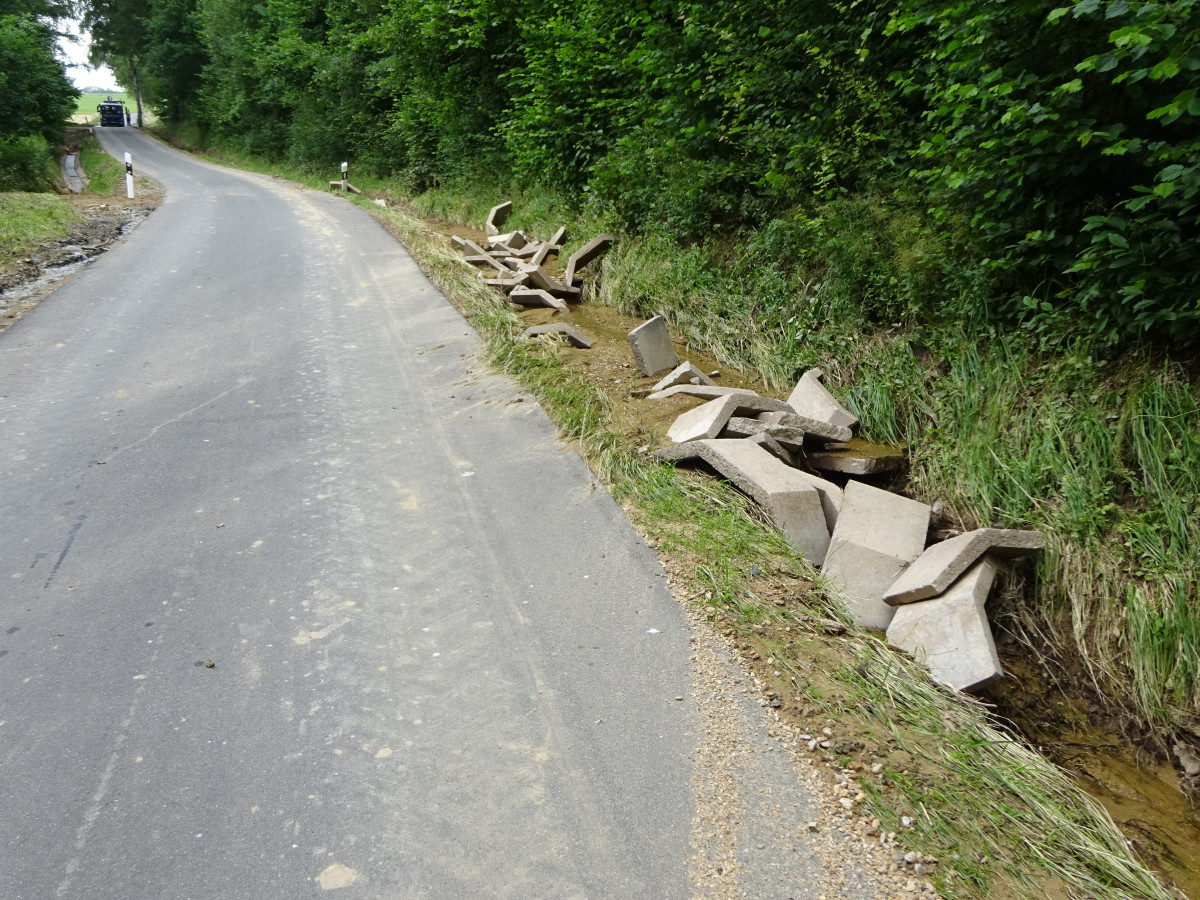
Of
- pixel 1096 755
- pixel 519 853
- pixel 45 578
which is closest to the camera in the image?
pixel 519 853

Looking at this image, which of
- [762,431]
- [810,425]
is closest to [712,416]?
[762,431]

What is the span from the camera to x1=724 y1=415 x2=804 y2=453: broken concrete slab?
5996mm

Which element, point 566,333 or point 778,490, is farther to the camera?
point 566,333

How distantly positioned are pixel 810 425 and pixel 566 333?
148 inches

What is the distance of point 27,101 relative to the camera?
2802cm

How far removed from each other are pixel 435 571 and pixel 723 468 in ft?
6.51

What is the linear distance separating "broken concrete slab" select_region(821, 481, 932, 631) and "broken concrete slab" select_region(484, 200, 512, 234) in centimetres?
1253

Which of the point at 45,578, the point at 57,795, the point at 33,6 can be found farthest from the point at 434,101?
the point at 33,6

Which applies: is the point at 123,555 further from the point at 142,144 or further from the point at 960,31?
the point at 142,144

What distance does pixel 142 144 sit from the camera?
48312 millimetres

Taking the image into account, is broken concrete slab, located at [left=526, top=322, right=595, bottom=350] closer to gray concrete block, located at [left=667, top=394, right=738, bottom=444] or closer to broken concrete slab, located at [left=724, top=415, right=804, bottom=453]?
gray concrete block, located at [left=667, top=394, right=738, bottom=444]

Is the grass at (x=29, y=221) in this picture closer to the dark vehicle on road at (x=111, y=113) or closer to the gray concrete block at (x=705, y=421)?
the gray concrete block at (x=705, y=421)

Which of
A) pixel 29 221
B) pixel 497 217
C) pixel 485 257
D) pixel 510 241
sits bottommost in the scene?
pixel 29 221

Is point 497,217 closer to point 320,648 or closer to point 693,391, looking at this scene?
point 693,391
